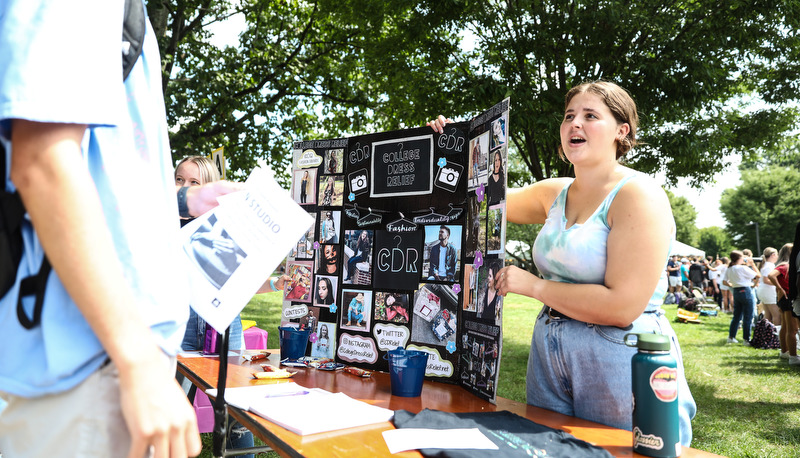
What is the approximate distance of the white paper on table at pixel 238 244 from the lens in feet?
3.99

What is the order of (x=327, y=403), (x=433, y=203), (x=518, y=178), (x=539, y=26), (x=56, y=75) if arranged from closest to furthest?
1. (x=56, y=75)
2. (x=327, y=403)
3. (x=433, y=203)
4. (x=539, y=26)
5. (x=518, y=178)

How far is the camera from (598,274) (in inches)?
69.7

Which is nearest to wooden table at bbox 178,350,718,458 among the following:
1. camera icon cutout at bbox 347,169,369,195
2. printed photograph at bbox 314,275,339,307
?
printed photograph at bbox 314,275,339,307

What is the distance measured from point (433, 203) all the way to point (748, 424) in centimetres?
480

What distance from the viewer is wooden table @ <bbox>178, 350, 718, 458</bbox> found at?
137cm

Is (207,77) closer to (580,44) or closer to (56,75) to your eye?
(580,44)

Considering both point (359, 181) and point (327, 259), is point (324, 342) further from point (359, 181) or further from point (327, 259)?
point (359, 181)

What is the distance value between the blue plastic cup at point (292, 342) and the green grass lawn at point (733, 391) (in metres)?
2.30

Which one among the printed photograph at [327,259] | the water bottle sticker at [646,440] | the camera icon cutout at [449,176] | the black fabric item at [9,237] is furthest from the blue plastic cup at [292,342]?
the black fabric item at [9,237]

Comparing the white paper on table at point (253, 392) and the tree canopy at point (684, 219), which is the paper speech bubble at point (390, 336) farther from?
the tree canopy at point (684, 219)

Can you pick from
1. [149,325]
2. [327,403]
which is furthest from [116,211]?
[327,403]

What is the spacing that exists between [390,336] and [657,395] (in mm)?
1305

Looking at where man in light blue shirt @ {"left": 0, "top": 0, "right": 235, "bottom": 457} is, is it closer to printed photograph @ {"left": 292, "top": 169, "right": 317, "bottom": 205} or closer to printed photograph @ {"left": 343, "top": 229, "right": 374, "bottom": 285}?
printed photograph @ {"left": 343, "top": 229, "right": 374, "bottom": 285}

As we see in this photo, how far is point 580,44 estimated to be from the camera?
20.5 feet
